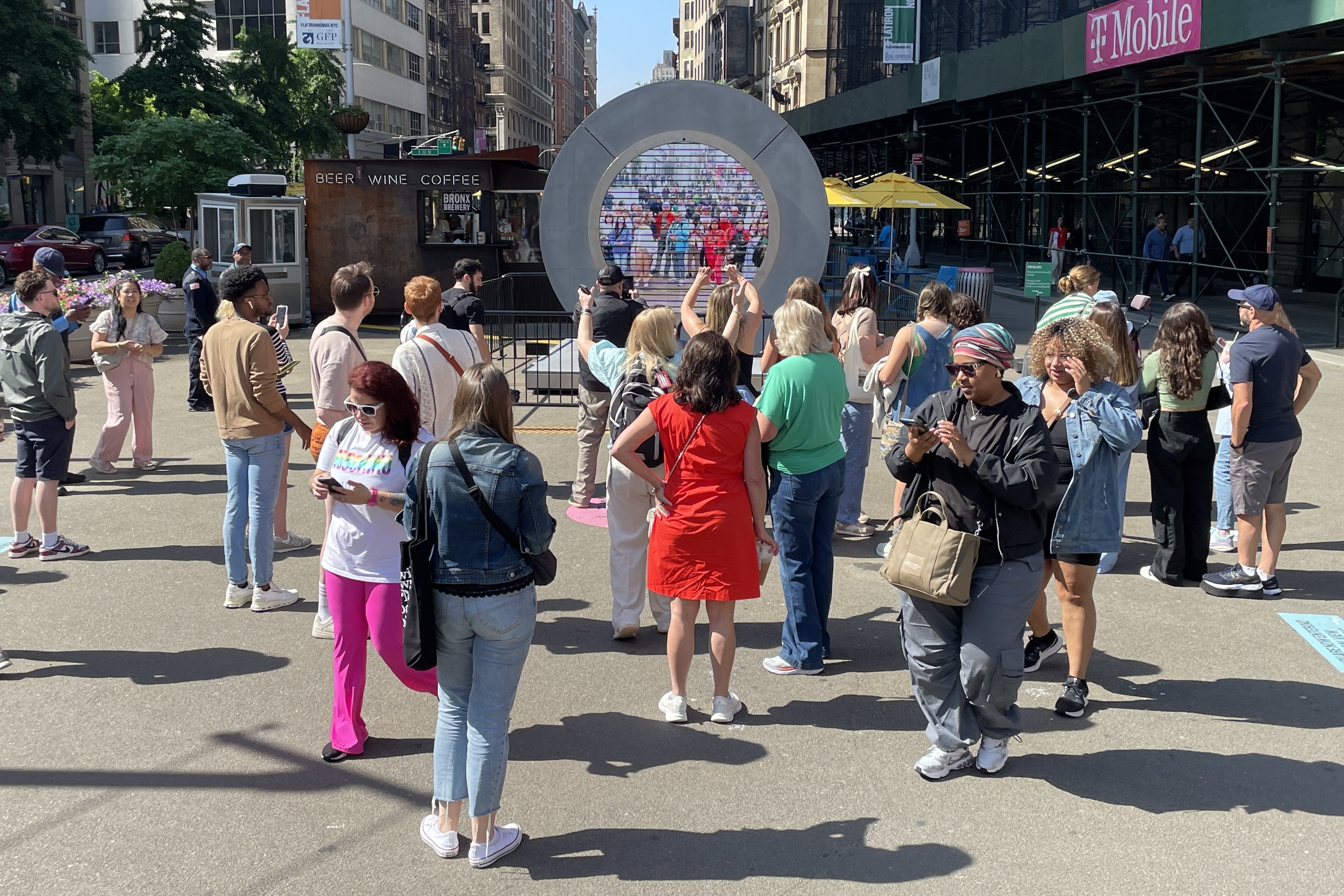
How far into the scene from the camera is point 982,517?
4.45 meters

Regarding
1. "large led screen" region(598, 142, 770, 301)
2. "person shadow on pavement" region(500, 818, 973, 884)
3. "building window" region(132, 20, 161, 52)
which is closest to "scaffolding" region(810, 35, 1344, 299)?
"large led screen" region(598, 142, 770, 301)

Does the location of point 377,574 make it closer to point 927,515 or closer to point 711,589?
point 711,589

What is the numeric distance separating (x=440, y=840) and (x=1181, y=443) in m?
4.84

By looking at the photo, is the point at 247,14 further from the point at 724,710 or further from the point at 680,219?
the point at 724,710

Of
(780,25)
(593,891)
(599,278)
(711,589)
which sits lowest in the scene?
(593,891)

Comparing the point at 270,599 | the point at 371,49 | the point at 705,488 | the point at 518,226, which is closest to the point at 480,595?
the point at 705,488

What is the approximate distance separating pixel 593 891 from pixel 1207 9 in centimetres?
1822

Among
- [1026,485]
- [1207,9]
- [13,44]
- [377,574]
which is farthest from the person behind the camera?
[13,44]

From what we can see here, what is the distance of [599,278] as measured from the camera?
800cm

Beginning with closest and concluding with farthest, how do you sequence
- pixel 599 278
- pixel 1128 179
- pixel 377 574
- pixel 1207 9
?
pixel 377 574, pixel 599 278, pixel 1207 9, pixel 1128 179

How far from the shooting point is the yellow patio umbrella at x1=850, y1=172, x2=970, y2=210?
2302cm

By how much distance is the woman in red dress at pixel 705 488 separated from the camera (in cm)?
491

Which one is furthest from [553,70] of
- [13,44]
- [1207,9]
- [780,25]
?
[1207,9]

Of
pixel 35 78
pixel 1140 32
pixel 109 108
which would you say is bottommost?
pixel 1140 32
